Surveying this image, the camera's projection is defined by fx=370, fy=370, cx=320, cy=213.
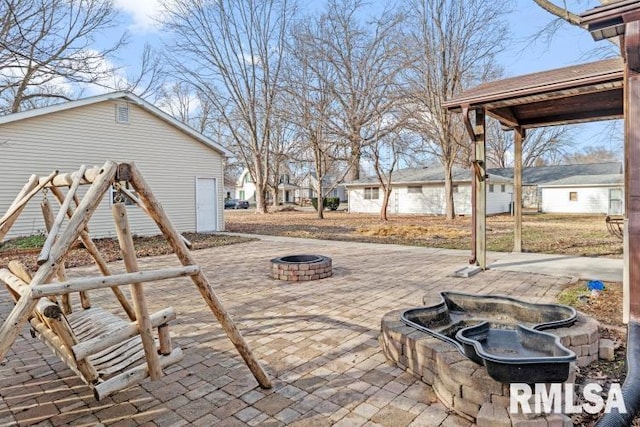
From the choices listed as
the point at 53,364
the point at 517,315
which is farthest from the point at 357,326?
the point at 53,364

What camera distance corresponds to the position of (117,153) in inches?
491

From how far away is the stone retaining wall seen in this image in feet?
7.23

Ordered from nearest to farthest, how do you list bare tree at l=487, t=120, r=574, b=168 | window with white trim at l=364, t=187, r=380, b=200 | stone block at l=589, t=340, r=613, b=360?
stone block at l=589, t=340, r=613, b=360 → window with white trim at l=364, t=187, r=380, b=200 → bare tree at l=487, t=120, r=574, b=168

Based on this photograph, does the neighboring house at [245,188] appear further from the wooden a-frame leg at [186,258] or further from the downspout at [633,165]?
the wooden a-frame leg at [186,258]

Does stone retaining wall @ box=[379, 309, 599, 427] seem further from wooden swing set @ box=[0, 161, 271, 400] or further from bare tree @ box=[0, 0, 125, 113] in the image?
bare tree @ box=[0, 0, 125, 113]

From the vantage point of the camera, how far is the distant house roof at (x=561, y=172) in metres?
28.4

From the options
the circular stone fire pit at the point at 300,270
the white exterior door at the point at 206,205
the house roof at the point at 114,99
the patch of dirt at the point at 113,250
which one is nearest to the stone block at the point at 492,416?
the circular stone fire pit at the point at 300,270

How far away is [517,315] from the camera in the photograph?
381 cm

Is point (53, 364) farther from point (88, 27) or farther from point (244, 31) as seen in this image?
point (244, 31)

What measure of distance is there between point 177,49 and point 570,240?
25.5 meters

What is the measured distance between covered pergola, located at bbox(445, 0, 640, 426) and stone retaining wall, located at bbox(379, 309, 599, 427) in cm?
31

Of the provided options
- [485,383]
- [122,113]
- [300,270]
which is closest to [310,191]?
[122,113]

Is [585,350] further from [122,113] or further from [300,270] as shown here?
[122,113]

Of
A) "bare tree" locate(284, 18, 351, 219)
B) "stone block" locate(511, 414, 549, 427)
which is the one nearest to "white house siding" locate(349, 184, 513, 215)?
"bare tree" locate(284, 18, 351, 219)
